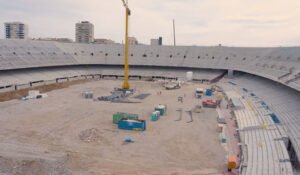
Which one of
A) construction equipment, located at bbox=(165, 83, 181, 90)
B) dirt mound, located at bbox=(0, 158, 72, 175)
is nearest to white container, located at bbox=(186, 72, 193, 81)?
construction equipment, located at bbox=(165, 83, 181, 90)

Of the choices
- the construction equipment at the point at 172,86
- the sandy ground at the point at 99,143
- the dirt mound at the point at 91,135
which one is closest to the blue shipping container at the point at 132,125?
the sandy ground at the point at 99,143

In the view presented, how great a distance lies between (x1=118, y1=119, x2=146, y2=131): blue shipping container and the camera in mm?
28547

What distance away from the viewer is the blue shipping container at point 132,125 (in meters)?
28.5

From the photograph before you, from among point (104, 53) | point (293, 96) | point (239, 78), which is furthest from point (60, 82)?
point (293, 96)

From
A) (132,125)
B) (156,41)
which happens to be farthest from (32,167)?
(156,41)

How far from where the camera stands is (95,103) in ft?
138

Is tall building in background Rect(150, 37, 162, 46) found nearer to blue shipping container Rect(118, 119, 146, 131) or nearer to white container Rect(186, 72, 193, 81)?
white container Rect(186, 72, 193, 81)

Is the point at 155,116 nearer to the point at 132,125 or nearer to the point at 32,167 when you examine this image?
the point at 132,125

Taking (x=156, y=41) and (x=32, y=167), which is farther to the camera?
(x=156, y=41)

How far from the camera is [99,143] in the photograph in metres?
24.5

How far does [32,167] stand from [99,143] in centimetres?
673

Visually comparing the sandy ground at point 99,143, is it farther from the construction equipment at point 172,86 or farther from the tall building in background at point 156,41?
the tall building in background at point 156,41

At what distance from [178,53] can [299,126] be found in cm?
5789

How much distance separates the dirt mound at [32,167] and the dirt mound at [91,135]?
532 centimetres
